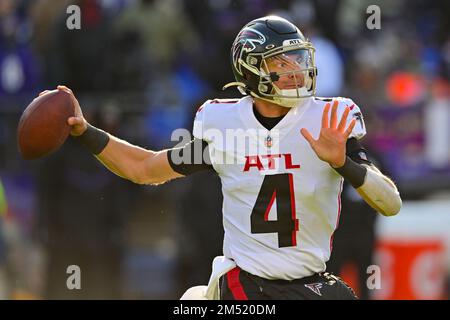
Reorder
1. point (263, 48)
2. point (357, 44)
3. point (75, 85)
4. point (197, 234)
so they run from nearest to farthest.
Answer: point (263, 48)
point (197, 234)
point (75, 85)
point (357, 44)

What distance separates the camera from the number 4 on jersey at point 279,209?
6.04 metres

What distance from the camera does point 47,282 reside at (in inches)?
453

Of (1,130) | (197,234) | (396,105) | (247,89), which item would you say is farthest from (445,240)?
(247,89)

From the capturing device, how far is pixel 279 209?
6051mm

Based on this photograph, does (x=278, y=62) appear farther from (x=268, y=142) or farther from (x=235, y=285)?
(x=235, y=285)

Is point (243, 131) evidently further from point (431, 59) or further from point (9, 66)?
point (431, 59)

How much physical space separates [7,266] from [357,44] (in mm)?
4973

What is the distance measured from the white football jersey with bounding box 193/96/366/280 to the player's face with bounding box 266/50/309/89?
168 mm

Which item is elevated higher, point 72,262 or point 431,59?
point 431,59

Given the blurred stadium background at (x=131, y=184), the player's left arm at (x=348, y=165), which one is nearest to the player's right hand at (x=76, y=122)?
the player's left arm at (x=348, y=165)

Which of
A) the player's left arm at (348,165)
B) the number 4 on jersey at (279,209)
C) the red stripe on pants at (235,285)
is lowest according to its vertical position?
the red stripe on pants at (235,285)

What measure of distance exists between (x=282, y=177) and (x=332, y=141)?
41cm

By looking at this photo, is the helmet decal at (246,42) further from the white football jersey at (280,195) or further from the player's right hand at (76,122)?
the player's right hand at (76,122)

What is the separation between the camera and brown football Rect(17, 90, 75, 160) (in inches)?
247
